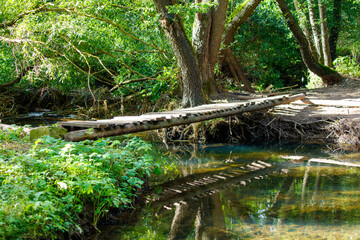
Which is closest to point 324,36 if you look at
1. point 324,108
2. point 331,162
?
point 324,108

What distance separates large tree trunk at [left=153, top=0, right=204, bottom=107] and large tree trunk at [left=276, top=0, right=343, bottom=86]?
3882 mm

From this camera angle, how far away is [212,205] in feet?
15.5

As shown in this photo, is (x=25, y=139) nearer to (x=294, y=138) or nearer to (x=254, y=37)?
(x=294, y=138)

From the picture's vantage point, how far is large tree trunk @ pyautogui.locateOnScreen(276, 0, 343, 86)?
11531 millimetres

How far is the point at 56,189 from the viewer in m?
3.74

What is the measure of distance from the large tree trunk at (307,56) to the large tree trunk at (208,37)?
2.53 meters

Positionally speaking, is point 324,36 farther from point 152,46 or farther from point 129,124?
point 129,124

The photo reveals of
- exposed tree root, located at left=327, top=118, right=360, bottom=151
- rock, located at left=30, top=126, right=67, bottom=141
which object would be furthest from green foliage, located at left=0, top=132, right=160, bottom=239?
exposed tree root, located at left=327, top=118, right=360, bottom=151

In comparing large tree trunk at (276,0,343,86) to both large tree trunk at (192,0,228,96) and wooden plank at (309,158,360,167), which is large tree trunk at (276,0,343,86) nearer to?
large tree trunk at (192,0,228,96)

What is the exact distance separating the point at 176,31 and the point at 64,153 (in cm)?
512

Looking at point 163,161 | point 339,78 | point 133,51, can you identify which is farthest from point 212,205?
point 339,78

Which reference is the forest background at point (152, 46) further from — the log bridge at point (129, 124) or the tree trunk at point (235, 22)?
the log bridge at point (129, 124)

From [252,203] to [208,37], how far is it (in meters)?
5.93

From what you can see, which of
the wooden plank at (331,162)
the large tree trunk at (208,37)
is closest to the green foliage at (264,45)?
the large tree trunk at (208,37)
